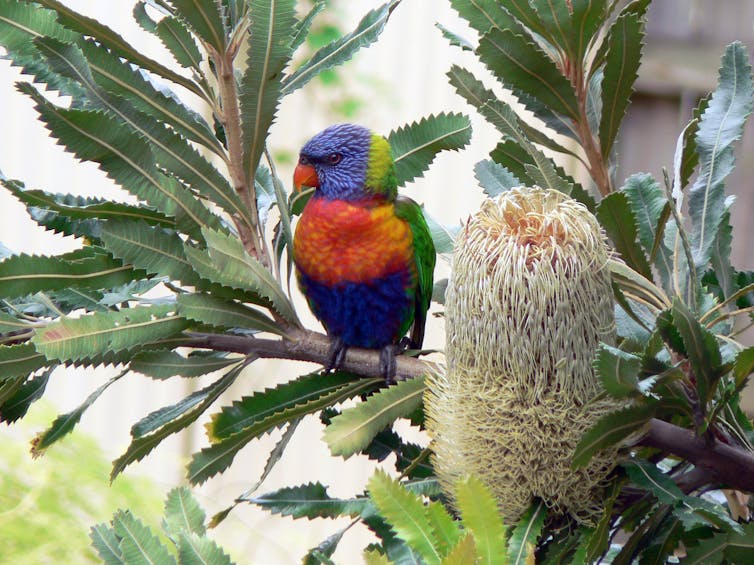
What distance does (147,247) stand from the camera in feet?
2.51

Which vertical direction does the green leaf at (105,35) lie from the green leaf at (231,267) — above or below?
above

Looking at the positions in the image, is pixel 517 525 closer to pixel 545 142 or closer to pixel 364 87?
pixel 545 142

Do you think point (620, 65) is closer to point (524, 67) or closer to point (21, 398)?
point (524, 67)

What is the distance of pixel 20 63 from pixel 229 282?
277mm

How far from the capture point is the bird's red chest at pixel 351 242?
1.28 meters

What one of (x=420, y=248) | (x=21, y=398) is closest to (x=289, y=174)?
(x=420, y=248)

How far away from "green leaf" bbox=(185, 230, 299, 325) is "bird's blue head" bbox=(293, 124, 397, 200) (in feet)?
1.69

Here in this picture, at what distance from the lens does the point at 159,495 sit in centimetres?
258

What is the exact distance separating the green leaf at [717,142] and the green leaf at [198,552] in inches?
20.0

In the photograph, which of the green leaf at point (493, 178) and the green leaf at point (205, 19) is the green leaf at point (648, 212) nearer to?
the green leaf at point (493, 178)

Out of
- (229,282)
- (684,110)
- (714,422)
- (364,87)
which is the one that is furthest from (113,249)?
(364,87)

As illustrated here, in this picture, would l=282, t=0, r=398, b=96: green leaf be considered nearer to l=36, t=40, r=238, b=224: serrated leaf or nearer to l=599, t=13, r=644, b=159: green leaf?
l=36, t=40, r=238, b=224: serrated leaf

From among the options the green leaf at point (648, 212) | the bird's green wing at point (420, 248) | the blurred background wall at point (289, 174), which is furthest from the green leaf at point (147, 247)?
the blurred background wall at point (289, 174)

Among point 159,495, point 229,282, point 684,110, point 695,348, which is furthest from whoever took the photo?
point 159,495
